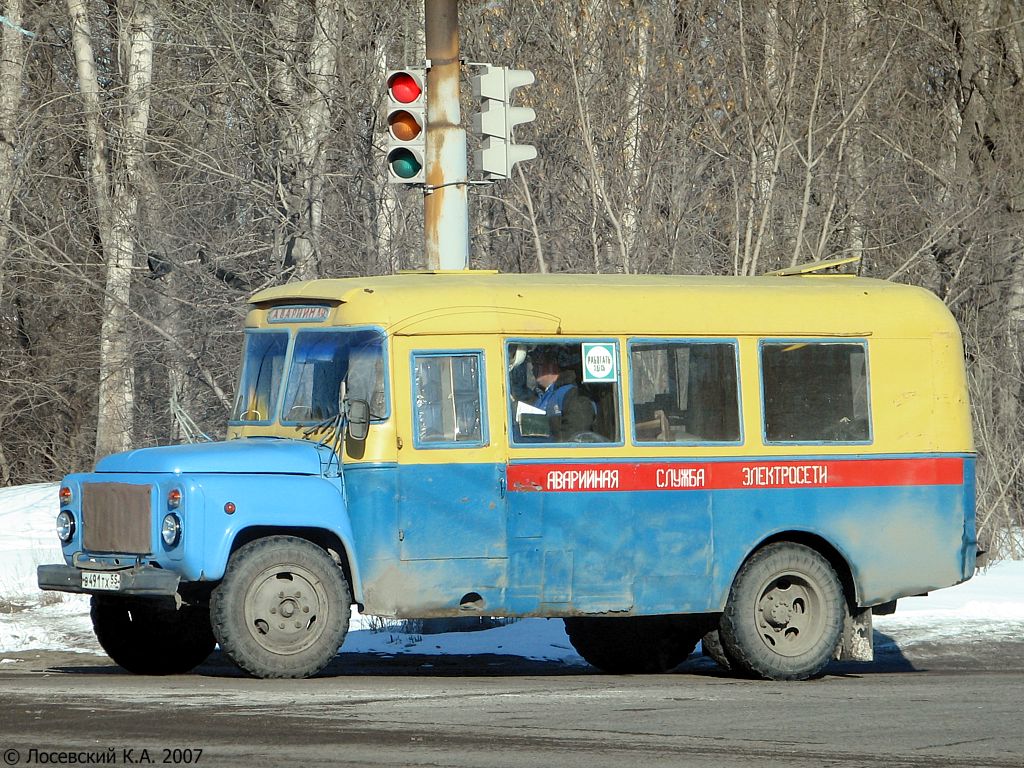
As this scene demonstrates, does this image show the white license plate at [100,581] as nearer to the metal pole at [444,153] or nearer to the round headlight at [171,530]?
the round headlight at [171,530]

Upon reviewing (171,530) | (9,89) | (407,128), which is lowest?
(171,530)

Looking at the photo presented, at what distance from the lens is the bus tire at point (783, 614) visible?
1206 centimetres

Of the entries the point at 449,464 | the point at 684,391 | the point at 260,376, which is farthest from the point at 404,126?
the point at 449,464

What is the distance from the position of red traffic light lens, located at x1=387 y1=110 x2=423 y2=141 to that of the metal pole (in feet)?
0.32

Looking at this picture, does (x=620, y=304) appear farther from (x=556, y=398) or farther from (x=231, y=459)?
(x=231, y=459)

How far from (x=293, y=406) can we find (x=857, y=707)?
153 inches

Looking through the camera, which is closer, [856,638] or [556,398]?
[556,398]

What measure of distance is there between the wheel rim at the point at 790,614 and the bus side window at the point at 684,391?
3.48 feet

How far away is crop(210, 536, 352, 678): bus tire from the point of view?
10680mm

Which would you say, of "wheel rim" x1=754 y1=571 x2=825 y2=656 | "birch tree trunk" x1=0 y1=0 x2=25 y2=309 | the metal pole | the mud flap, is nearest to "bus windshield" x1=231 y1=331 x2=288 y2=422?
the metal pole

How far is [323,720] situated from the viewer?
8984 mm

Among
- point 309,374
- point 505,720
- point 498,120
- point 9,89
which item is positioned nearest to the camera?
point 505,720

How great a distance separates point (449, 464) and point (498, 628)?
160 inches

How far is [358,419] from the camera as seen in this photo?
36.0ft
